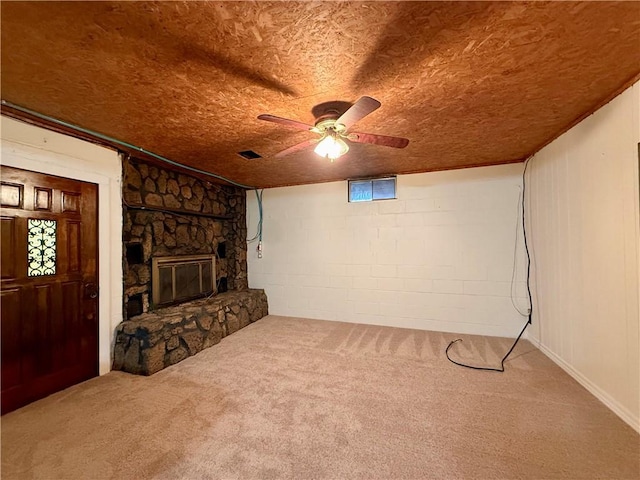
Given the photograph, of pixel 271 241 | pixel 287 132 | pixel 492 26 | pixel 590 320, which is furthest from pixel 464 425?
pixel 271 241

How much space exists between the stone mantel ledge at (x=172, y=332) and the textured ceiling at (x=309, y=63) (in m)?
1.87

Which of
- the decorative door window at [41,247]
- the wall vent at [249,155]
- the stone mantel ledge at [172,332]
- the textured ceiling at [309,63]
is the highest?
the wall vent at [249,155]

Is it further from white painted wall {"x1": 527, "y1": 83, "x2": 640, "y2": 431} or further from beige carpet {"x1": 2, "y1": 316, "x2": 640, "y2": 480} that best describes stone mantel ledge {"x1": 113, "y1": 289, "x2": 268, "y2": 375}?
white painted wall {"x1": 527, "y1": 83, "x2": 640, "y2": 431}

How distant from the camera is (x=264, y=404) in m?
1.98

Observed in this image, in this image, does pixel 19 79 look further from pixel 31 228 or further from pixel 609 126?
pixel 609 126

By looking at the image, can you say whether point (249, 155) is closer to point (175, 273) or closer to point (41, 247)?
point (175, 273)

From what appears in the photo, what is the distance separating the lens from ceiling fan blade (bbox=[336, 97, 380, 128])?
4.46 feet

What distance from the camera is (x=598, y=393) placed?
197cm

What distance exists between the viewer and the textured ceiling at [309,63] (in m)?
1.13

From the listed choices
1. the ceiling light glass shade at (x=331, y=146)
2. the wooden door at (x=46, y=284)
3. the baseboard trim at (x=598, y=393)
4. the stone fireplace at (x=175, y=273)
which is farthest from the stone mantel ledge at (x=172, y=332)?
the baseboard trim at (x=598, y=393)

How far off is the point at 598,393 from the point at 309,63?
3.17m

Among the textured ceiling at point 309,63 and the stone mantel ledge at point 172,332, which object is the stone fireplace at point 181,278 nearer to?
the stone mantel ledge at point 172,332

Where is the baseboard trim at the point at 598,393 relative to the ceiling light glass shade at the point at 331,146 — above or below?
below

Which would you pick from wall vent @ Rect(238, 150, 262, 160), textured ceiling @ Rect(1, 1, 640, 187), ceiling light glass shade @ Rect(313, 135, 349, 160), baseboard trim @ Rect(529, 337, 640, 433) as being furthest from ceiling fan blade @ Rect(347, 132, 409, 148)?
baseboard trim @ Rect(529, 337, 640, 433)
